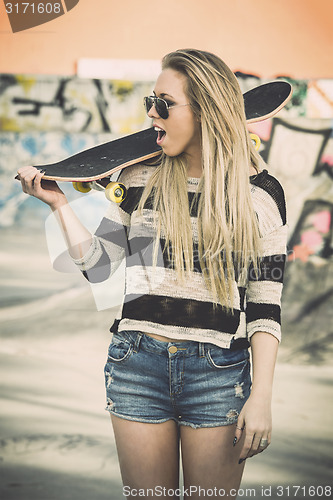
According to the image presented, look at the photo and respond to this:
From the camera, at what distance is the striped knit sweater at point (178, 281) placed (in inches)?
65.4

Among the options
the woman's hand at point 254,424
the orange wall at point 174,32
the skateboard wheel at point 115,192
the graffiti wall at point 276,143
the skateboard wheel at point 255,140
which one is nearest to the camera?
the woman's hand at point 254,424

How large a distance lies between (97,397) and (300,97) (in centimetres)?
242

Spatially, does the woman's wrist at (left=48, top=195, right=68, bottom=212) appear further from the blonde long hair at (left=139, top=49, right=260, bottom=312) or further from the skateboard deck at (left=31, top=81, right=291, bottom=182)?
the blonde long hair at (left=139, top=49, right=260, bottom=312)

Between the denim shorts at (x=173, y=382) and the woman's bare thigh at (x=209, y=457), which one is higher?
the denim shorts at (x=173, y=382)

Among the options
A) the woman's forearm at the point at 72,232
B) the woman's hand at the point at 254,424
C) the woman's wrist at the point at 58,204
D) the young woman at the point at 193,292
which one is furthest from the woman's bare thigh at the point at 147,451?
the woman's wrist at the point at 58,204

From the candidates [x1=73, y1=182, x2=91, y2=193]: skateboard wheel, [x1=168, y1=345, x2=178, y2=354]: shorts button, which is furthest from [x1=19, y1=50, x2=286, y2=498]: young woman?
[x1=73, y1=182, x2=91, y2=193]: skateboard wheel

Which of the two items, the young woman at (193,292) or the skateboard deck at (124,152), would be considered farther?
the skateboard deck at (124,152)

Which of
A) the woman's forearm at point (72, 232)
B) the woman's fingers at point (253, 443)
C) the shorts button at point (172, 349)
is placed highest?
the woman's forearm at point (72, 232)

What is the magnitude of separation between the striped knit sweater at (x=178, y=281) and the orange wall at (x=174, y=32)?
2.03 m

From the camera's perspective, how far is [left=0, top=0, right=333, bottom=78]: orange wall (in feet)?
11.5

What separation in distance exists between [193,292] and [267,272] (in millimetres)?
240

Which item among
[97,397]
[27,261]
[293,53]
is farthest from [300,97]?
[97,397]

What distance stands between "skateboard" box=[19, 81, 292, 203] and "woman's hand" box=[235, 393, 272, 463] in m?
0.72

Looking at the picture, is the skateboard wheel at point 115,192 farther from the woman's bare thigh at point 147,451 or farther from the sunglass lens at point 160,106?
the woman's bare thigh at point 147,451
